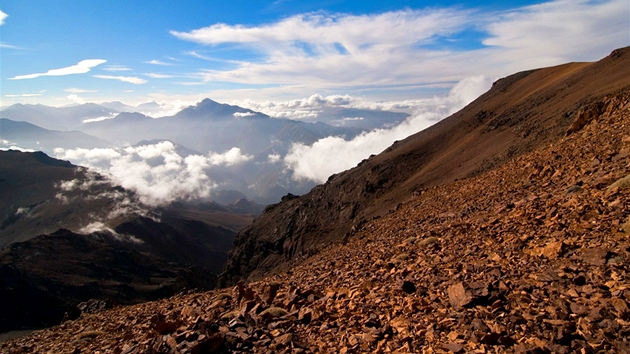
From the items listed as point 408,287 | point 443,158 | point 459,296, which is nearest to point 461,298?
point 459,296

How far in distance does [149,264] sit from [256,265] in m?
72.2

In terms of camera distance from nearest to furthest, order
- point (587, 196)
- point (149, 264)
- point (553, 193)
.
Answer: point (587, 196) → point (553, 193) → point (149, 264)

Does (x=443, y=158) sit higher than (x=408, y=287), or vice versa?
(x=443, y=158)

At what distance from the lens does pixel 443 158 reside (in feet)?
192

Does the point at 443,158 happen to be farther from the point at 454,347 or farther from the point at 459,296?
the point at 454,347

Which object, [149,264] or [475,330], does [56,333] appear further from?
[149,264]

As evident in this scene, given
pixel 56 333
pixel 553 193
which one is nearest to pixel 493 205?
pixel 553 193

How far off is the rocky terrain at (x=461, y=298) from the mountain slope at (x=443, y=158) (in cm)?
1626

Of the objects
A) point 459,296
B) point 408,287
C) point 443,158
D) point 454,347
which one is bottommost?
point 454,347

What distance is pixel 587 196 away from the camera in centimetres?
1271

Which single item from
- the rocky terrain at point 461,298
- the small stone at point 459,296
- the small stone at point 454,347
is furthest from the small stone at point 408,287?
the small stone at point 454,347

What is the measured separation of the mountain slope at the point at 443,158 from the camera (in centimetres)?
3991

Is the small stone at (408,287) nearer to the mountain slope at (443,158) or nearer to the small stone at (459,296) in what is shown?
the small stone at (459,296)

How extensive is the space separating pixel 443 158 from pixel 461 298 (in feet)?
173
